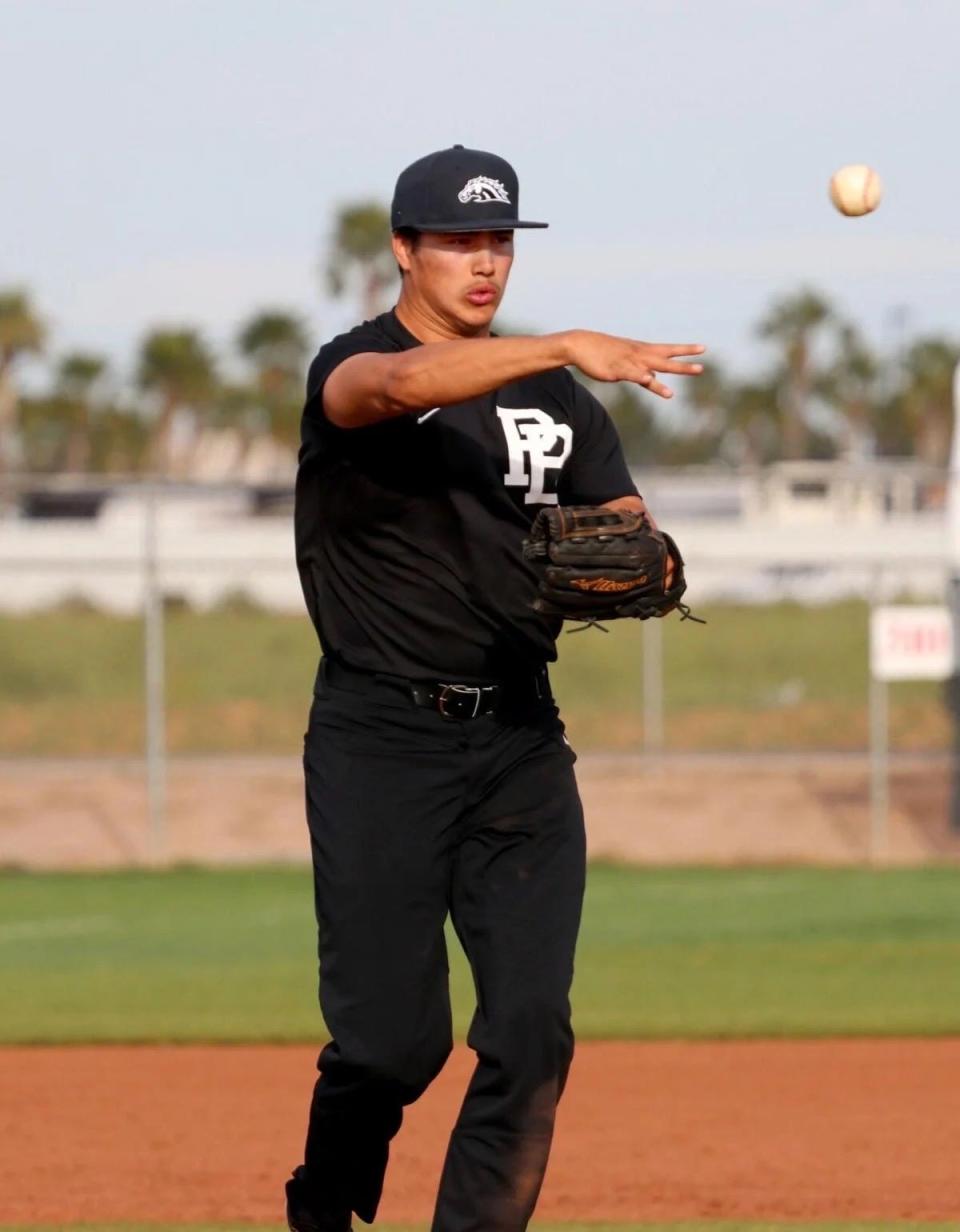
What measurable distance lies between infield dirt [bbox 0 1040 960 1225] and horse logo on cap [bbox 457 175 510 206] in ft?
9.02

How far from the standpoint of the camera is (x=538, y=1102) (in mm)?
4363

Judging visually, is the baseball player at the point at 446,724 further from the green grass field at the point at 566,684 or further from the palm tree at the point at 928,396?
the palm tree at the point at 928,396

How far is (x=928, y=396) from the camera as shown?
75.6m

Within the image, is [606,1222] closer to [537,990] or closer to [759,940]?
[537,990]

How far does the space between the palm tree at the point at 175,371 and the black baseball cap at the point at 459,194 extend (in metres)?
63.3

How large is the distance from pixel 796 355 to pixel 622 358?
71030 millimetres

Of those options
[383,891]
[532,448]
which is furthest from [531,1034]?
[532,448]

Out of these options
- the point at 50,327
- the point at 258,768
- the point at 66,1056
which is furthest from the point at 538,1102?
the point at 50,327

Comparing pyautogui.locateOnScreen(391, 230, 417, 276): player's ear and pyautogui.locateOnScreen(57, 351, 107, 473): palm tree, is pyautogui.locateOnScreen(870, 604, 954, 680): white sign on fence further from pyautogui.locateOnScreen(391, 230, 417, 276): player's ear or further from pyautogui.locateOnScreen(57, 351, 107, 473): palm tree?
pyautogui.locateOnScreen(57, 351, 107, 473): palm tree

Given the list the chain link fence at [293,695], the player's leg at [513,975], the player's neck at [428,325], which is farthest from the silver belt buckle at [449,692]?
the chain link fence at [293,695]

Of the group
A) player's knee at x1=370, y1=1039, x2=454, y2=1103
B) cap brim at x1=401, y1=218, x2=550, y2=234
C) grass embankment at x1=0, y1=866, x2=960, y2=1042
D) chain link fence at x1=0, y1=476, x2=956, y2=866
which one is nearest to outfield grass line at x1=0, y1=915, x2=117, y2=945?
grass embankment at x1=0, y1=866, x2=960, y2=1042

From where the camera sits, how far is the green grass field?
93.7 ft

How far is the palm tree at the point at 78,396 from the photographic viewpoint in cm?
6875

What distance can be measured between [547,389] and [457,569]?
45 centimetres
